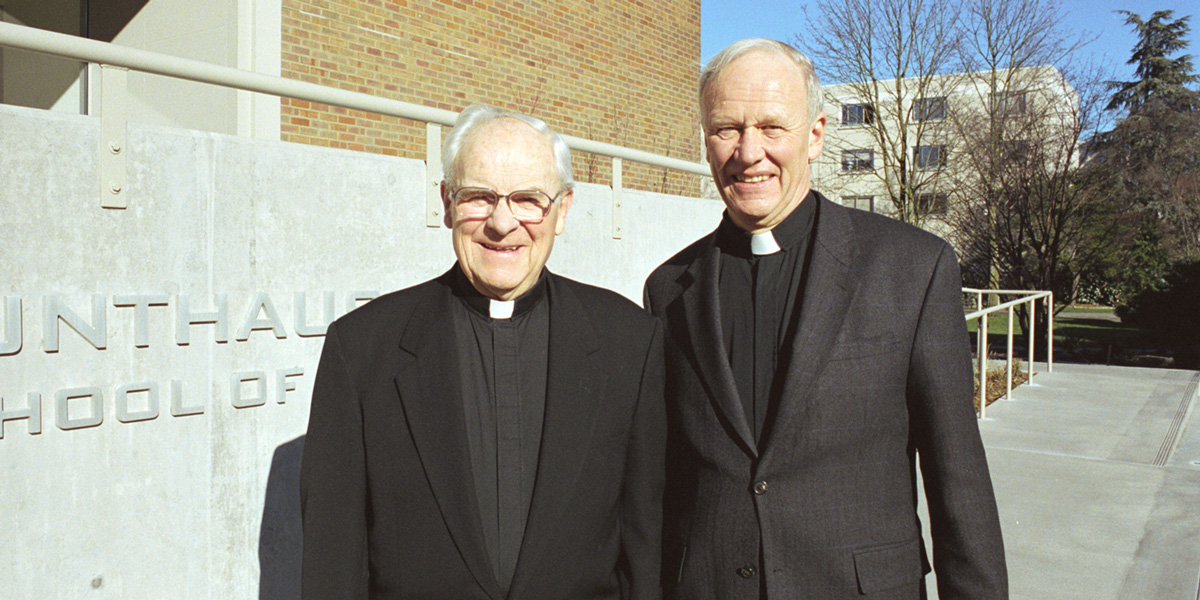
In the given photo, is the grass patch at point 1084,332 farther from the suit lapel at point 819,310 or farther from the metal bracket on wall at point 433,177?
the suit lapel at point 819,310

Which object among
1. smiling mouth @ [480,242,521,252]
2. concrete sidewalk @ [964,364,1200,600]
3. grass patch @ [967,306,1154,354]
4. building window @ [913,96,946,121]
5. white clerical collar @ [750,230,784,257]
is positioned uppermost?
building window @ [913,96,946,121]

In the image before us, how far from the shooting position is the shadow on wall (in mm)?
3584

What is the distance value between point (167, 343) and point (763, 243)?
218 centimetres

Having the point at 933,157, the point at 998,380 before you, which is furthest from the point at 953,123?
the point at 998,380

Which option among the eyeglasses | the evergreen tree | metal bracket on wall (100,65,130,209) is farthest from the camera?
the evergreen tree

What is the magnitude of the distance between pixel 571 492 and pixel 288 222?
6.95 ft

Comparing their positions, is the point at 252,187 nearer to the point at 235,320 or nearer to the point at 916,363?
the point at 235,320

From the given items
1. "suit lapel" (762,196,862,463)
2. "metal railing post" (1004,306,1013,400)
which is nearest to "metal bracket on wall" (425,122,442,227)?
"suit lapel" (762,196,862,463)

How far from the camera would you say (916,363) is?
6.70ft

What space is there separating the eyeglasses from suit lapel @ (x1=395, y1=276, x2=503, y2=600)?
0.27m

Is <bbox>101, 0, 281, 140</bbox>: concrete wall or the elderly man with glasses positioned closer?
the elderly man with glasses

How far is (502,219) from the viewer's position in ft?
6.72

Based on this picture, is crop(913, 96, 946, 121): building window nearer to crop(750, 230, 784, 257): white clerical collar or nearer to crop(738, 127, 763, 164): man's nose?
crop(750, 230, 784, 257): white clerical collar

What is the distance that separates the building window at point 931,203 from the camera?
20969 mm
